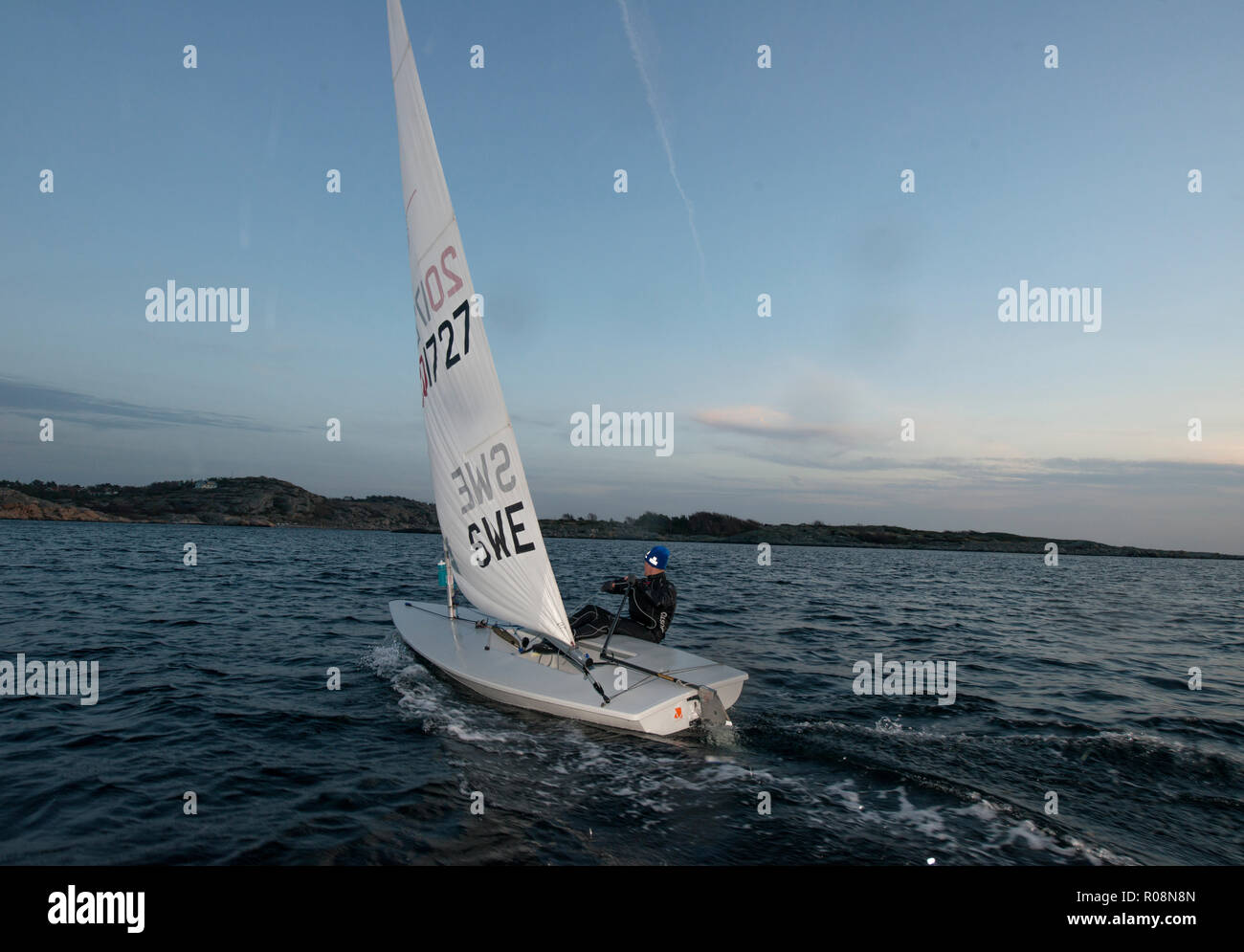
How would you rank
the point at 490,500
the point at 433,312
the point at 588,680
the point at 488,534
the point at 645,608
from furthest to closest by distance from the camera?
the point at 645,608, the point at 433,312, the point at 488,534, the point at 490,500, the point at 588,680

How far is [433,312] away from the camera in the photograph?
953 centimetres

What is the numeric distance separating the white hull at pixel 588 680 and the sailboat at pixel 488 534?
0.8 inches

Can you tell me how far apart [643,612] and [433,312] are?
575cm

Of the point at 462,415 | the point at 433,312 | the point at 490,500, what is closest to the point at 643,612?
the point at 490,500

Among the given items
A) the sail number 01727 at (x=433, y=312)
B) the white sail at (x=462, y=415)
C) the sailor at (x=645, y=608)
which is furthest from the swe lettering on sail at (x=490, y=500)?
the sailor at (x=645, y=608)

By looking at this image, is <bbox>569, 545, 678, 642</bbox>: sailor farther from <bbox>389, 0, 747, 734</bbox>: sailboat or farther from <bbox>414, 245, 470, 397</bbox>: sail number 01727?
<bbox>414, 245, 470, 397</bbox>: sail number 01727

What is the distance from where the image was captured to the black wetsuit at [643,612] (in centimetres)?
973

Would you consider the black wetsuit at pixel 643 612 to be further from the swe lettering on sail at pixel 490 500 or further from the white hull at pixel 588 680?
the swe lettering on sail at pixel 490 500

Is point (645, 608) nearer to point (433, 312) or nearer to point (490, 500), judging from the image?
point (490, 500)

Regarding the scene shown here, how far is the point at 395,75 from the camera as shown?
9.80 m

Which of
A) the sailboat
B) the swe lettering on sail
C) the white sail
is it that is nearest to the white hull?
the sailboat

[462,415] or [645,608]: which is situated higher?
[462,415]

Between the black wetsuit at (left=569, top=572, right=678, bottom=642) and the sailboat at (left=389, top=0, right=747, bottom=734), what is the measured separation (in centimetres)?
21
